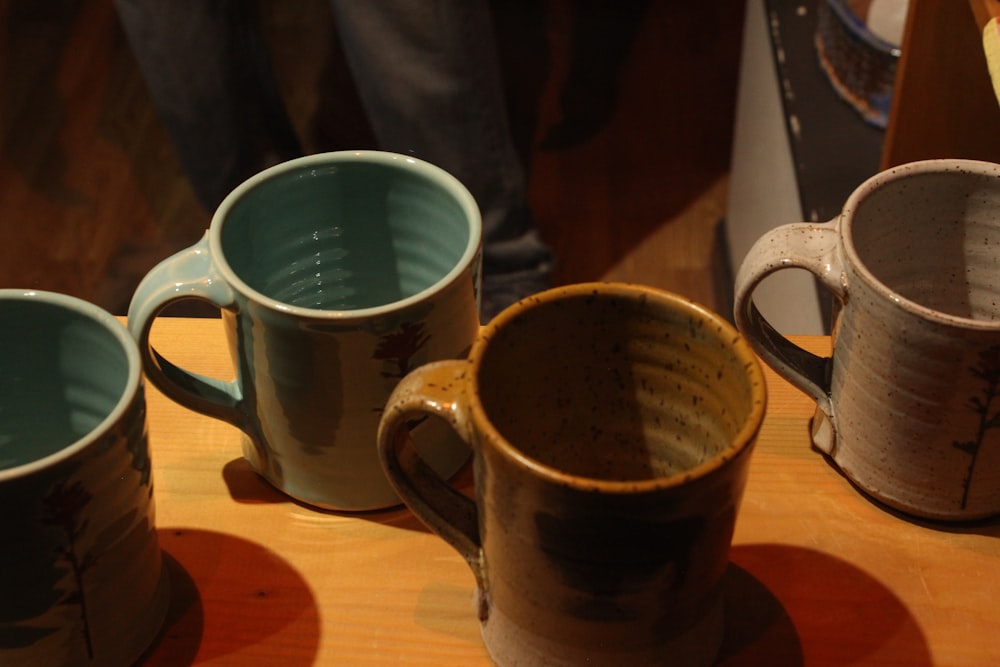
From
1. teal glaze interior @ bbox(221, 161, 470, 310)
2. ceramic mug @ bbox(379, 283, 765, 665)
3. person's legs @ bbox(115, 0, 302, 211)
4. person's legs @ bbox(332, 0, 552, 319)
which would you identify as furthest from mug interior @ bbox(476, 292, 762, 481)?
person's legs @ bbox(115, 0, 302, 211)

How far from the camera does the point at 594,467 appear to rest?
547 mm

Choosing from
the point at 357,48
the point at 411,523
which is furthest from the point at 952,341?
the point at 357,48

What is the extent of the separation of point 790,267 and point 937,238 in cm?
10

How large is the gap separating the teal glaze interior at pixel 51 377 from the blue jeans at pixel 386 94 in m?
0.69

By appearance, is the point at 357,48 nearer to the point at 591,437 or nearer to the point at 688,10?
the point at 591,437

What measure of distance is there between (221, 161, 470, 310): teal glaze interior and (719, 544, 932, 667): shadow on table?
215 mm

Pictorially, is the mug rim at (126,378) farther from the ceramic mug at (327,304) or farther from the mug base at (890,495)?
the mug base at (890,495)

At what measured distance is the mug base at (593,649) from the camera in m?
0.47

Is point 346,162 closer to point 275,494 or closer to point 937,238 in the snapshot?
point 275,494

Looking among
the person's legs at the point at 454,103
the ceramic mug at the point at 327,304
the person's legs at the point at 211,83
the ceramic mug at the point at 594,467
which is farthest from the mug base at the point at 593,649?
the person's legs at the point at 211,83

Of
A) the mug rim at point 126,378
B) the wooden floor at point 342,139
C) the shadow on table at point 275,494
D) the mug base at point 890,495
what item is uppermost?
the mug rim at point 126,378

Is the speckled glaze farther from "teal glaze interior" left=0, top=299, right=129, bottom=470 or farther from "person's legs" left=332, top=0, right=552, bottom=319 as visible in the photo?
"person's legs" left=332, top=0, right=552, bottom=319

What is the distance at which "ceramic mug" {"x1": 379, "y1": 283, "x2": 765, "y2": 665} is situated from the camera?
0.42 m

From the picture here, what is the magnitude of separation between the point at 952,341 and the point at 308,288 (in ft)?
1.09
